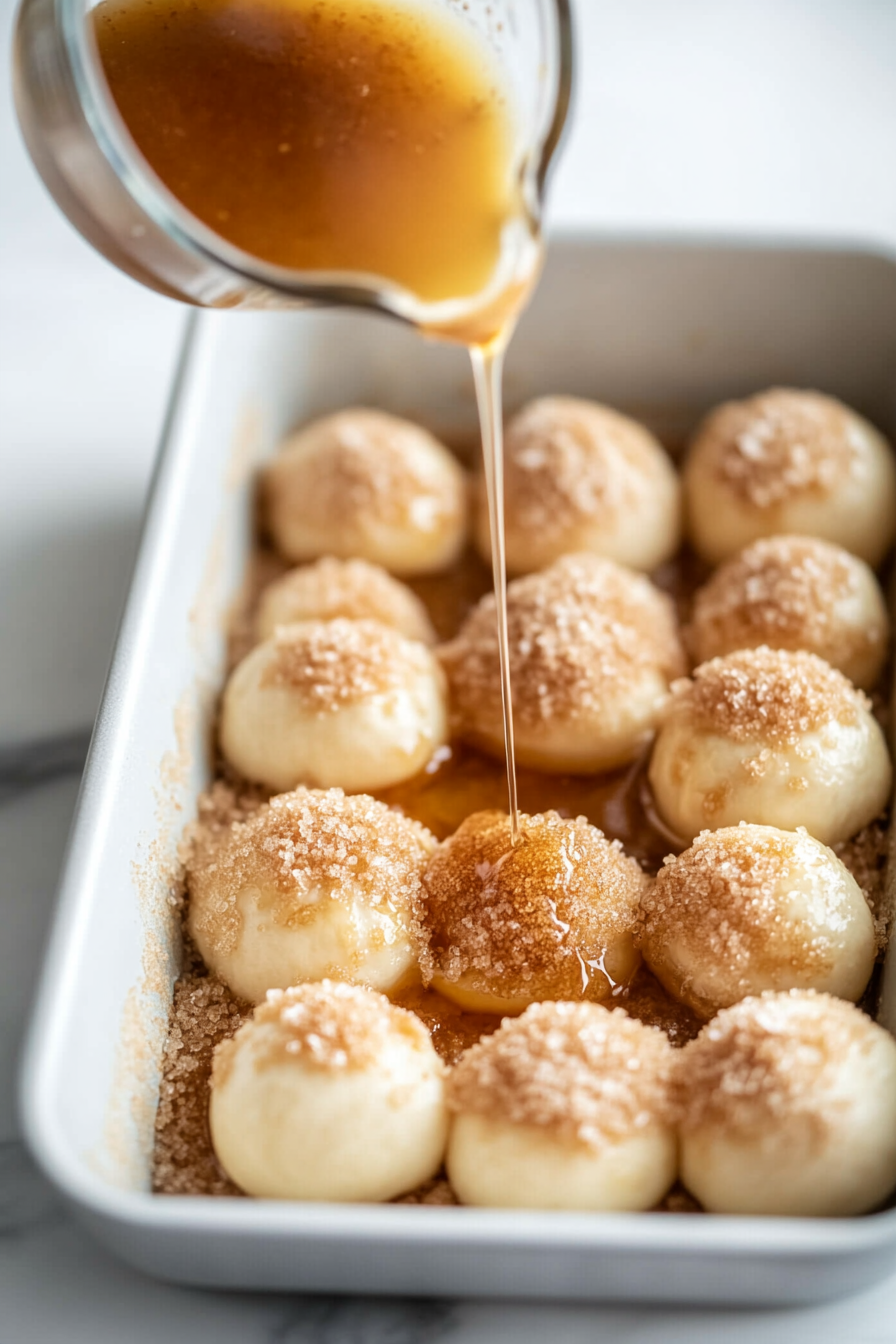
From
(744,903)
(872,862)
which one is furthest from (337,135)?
(872,862)

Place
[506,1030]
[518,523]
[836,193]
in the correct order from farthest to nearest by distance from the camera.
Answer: [836,193] → [518,523] → [506,1030]

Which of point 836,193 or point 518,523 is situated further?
point 836,193

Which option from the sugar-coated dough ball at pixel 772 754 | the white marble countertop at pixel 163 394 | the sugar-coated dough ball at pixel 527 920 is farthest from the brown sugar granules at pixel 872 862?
the white marble countertop at pixel 163 394

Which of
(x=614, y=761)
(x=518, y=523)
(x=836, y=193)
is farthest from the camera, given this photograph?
(x=836, y=193)

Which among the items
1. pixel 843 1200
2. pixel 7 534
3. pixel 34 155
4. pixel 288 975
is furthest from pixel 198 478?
pixel 843 1200

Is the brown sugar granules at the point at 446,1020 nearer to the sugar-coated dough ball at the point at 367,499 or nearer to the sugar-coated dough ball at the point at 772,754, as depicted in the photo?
the sugar-coated dough ball at the point at 772,754

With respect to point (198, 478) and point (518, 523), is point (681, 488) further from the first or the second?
point (198, 478)

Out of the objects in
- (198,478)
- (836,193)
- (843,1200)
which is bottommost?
(843,1200)
